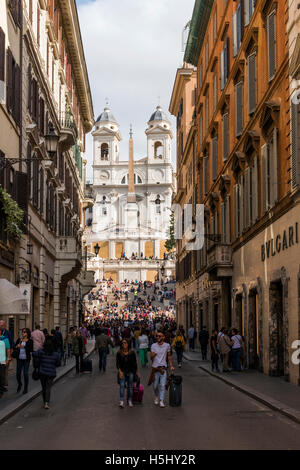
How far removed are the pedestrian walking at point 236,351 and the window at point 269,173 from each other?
4428mm

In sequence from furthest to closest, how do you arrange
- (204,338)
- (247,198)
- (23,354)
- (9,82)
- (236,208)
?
1. (204,338)
2. (236,208)
3. (247,198)
4. (9,82)
5. (23,354)

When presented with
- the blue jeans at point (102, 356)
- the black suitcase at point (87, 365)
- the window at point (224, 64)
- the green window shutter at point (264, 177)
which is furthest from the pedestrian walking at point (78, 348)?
the window at point (224, 64)

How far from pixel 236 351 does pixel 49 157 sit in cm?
953

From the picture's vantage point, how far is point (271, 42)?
70.2 ft

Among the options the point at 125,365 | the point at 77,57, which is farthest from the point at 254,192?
the point at 77,57

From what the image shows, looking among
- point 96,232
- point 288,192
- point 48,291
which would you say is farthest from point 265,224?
point 96,232

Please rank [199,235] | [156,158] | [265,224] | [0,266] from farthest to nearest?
[156,158] < [199,235] < [265,224] < [0,266]

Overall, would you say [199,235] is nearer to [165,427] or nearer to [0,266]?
[0,266]

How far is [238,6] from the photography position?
1062 inches

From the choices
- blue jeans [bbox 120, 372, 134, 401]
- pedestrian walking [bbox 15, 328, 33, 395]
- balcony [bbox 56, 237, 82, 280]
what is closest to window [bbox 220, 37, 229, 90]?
balcony [bbox 56, 237, 82, 280]

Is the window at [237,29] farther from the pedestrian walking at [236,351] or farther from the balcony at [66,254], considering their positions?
the balcony at [66,254]

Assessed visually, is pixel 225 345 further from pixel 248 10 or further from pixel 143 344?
pixel 248 10

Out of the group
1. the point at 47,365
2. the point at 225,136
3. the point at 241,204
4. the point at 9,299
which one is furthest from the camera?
the point at 225,136
